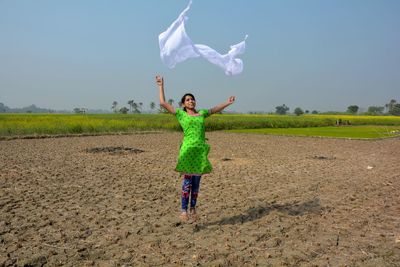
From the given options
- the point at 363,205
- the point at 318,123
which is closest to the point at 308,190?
the point at 363,205

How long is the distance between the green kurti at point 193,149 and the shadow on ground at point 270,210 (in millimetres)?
833

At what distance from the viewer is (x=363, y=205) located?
265 inches

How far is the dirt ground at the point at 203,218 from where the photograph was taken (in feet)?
13.7

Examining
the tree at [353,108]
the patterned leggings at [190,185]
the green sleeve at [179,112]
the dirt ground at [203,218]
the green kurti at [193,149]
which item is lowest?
the dirt ground at [203,218]

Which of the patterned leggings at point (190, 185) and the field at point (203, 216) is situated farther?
the patterned leggings at point (190, 185)

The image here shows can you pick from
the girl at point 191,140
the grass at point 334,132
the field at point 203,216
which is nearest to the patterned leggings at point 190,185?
the girl at point 191,140

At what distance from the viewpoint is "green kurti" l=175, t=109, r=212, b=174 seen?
509 centimetres

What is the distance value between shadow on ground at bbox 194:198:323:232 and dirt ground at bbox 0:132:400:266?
0.02 metres

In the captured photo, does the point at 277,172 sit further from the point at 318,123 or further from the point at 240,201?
the point at 318,123

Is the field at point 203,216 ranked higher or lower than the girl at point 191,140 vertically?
lower

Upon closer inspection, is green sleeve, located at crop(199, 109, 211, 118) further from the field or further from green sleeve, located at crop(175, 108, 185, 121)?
the field

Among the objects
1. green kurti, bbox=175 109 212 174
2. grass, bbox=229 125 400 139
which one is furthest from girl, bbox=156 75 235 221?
grass, bbox=229 125 400 139

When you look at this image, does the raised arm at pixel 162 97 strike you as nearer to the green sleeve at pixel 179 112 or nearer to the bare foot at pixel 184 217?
the green sleeve at pixel 179 112

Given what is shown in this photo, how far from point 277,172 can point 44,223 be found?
6.92m
